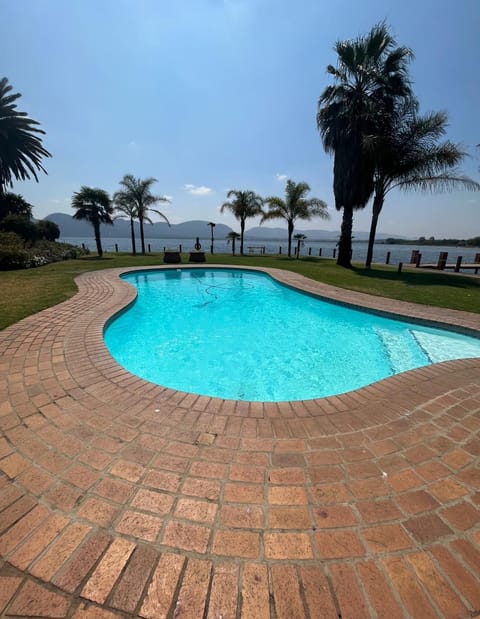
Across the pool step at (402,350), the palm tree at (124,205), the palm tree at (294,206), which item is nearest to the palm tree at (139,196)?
the palm tree at (124,205)

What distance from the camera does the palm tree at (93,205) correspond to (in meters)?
20.7

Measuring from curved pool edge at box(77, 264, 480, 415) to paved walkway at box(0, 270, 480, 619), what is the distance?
0.25ft

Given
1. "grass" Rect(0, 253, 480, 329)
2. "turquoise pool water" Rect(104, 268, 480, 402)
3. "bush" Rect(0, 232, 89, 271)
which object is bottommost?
"turquoise pool water" Rect(104, 268, 480, 402)

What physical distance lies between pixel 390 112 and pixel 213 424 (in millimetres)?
19184

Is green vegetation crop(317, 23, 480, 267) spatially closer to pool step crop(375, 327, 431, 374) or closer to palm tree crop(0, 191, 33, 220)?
pool step crop(375, 327, 431, 374)

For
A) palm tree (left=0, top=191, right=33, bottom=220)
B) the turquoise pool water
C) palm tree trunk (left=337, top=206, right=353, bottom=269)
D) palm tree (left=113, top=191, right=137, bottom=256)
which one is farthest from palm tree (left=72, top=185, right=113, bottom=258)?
palm tree trunk (left=337, top=206, right=353, bottom=269)

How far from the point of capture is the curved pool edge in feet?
9.89

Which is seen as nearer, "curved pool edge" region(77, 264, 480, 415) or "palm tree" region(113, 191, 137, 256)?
"curved pool edge" region(77, 264, 480, 415)

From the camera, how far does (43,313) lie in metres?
5.95

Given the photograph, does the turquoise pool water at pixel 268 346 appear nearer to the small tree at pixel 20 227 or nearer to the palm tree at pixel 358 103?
the palm tree at pixel 358 103

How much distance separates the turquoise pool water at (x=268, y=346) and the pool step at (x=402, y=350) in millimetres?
17

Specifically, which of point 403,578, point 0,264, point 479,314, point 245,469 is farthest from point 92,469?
point 0,264

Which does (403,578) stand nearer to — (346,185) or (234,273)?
(234,273)

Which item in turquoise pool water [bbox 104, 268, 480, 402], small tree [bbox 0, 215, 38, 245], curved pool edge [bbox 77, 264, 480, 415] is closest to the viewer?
curved pool edge [bbox 77, 264, 480, 415]
